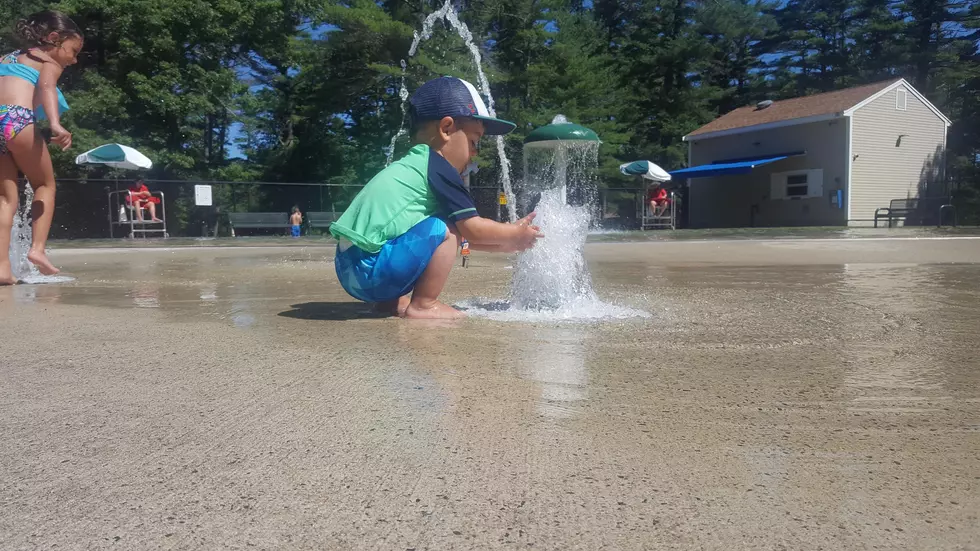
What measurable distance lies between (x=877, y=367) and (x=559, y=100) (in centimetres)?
2597

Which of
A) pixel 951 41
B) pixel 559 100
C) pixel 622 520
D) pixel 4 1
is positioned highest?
pixel 951 41

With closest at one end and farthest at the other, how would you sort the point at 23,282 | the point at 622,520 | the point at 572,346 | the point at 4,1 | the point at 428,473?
the point at 622,520 → the point at 428,473 → the point at 572,346 → the point at 23,282 → the point at 4,1

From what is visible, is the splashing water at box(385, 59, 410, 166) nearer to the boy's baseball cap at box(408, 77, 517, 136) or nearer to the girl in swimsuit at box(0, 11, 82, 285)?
the girl in swimsuit at box(0, 11, 82, 285)

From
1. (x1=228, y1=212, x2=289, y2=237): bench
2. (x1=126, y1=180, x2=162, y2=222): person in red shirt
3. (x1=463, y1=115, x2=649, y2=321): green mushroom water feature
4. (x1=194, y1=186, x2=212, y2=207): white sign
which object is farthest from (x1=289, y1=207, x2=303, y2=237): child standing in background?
(x1=463, y1=115, x2=649, y2=321): green mushroom water feature

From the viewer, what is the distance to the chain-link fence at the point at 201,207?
72.2 ft

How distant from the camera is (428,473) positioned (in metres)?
1.66

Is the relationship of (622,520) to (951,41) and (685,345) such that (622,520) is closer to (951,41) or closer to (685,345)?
(685,345)

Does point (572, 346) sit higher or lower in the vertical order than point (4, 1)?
lower

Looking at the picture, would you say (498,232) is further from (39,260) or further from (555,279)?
(39,260)

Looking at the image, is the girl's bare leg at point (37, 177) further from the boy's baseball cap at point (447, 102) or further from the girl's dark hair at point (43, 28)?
the boy's baseball cap at point (447, 102)

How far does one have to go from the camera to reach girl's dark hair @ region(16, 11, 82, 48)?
207 inches

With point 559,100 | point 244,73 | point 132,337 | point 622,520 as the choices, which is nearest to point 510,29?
point 559,100

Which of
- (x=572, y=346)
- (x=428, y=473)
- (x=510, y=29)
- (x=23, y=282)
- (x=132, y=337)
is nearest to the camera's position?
(x=428, y=473)

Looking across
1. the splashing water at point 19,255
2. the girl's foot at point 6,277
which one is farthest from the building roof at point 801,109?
the girl's foot at point 6,277
